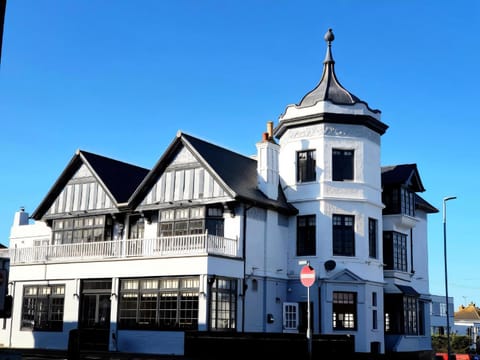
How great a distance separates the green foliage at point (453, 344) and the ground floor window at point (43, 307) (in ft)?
90.8

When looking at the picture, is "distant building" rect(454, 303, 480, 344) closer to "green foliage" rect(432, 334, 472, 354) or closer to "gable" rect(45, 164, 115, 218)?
"green foliage" rect(432, 334, 472, 354)

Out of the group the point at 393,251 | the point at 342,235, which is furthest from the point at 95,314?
the point at 393,251

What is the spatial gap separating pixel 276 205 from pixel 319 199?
7.06ft

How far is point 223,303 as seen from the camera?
2825 centimetres

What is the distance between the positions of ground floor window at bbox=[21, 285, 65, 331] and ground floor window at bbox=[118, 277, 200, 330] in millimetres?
4098

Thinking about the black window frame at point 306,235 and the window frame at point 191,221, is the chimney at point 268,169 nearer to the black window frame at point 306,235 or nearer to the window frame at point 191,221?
the black window frame at point 306,235

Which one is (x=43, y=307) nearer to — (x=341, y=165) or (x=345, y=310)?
(x=345, y=310)

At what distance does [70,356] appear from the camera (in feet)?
49.2

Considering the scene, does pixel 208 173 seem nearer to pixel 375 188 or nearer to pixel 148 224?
pixel 148 224

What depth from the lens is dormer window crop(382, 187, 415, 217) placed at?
34719 millimetres

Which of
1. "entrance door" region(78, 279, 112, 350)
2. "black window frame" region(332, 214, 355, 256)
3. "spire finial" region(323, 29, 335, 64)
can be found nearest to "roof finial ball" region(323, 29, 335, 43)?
"spire finial" region(323, 29, 335, 64)

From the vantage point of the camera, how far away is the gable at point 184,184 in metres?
29.9

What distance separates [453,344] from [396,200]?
20489 mm

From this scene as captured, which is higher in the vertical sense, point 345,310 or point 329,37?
point 329,37
